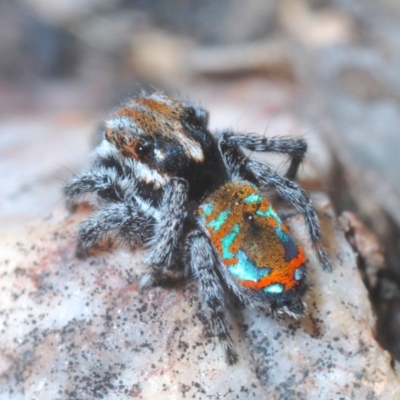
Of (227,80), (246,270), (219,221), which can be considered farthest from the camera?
(227,80)

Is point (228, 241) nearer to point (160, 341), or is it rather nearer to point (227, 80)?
point (160, 341)

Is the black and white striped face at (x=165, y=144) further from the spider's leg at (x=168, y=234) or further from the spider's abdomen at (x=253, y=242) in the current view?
the spider's abdomen at (x=253, y=242)

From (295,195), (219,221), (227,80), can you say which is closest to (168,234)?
(219,221)

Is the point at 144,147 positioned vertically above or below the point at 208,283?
above

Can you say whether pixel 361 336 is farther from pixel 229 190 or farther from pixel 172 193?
pixel 172 193

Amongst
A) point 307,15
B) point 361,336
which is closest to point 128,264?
point 361,336

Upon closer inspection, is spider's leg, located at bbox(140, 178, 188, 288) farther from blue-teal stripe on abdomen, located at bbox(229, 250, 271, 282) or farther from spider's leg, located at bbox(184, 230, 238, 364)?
blue-teal stripe on abdomen, located at bbox(229, 250, 271, 282)
